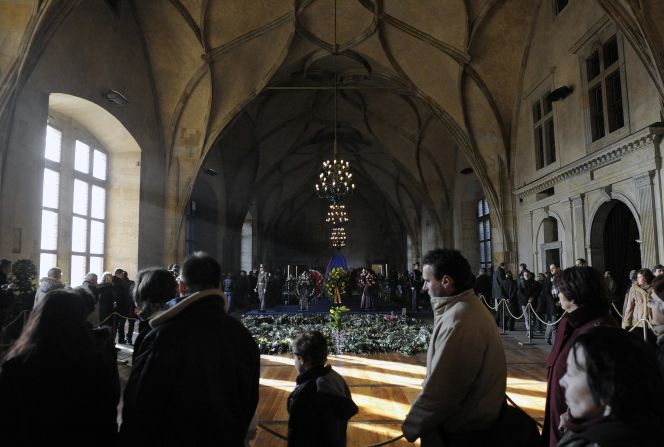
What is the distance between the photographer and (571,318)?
214 cm

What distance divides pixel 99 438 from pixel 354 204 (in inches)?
1259

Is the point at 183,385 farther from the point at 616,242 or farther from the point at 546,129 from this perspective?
the point at 546,129

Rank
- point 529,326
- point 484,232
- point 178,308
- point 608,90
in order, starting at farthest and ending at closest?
point 484,232 < point 608,90 < point 529,326 < point 178,308

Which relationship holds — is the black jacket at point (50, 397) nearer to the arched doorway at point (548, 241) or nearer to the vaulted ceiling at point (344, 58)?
the vaulted ceiling at point (344, 58)

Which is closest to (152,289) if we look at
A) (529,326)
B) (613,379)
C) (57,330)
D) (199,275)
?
(199,275)

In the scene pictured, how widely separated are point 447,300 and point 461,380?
33 centimetres

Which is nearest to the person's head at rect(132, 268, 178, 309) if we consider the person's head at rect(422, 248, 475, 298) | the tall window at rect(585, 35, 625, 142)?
the person's head at rect(422, 248, 475, 298)

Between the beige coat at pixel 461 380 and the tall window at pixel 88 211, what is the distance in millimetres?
10492

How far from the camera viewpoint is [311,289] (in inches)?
689

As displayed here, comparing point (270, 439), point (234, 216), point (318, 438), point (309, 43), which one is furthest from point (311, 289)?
point (318, 438)

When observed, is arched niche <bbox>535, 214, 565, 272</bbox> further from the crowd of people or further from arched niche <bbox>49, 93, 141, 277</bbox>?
the crowd of people

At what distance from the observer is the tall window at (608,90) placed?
910cm

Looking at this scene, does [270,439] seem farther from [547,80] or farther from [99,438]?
[547,80]

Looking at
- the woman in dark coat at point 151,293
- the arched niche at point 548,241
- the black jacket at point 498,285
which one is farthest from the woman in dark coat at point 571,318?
the arched niche at point 548,241
